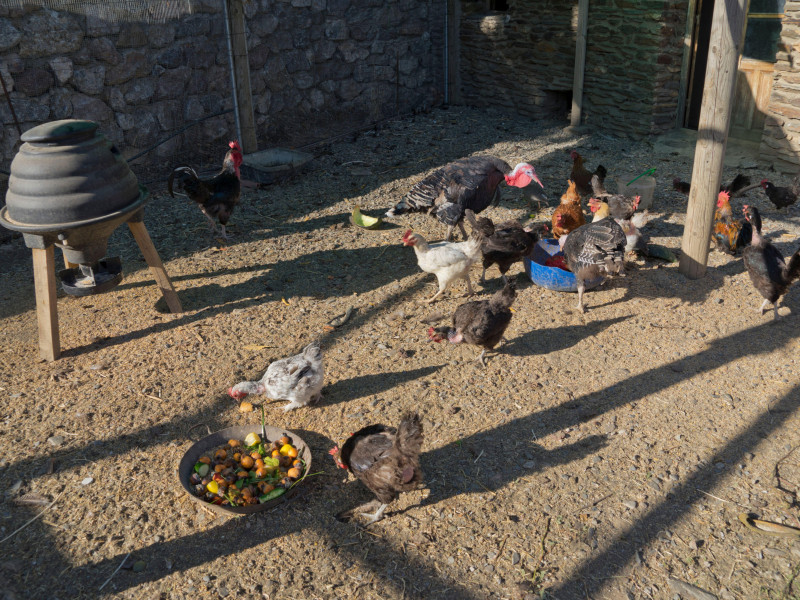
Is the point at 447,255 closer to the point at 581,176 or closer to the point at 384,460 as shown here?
the point at 384,460

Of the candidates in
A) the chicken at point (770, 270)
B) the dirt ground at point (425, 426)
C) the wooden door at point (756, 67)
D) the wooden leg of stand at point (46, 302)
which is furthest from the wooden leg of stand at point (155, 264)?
the wooden door at point (756, 67)

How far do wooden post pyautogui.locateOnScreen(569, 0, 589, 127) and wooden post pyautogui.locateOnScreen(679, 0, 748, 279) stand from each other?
16.2 ft

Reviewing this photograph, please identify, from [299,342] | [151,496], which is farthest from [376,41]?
[151,496]

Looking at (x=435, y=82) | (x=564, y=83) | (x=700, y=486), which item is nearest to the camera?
(x=700, y=486)

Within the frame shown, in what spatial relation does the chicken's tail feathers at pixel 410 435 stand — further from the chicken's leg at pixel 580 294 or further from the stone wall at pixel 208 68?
the stone wall at pixel 208 68

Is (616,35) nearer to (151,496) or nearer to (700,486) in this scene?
(700,486)

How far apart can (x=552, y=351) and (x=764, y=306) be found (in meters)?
1.95

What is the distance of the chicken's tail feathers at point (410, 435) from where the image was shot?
337cm

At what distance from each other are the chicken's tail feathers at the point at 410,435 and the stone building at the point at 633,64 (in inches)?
299

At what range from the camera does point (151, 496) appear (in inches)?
151

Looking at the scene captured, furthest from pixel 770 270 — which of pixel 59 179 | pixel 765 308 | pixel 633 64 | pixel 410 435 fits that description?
pixel 633 64

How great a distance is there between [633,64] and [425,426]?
7861mm

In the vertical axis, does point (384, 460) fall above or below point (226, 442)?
above

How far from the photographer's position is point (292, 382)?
432 cm
